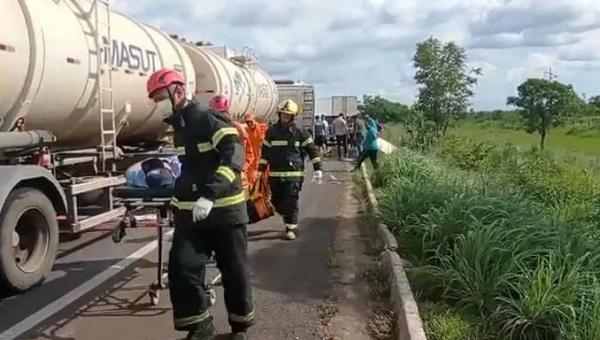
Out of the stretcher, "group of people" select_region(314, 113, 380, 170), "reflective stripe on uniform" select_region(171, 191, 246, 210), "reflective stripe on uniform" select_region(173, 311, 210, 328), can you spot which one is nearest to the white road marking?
the stretcher

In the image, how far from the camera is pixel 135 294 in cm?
662

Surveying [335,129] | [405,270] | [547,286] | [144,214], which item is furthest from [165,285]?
[335,129]

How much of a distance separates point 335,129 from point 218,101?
18605mm

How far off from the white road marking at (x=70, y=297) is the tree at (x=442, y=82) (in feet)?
56.4

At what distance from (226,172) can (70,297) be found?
2.37m

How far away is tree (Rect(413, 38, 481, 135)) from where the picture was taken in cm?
2434

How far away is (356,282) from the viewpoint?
7.15 m

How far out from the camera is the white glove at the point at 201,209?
4.88 metres

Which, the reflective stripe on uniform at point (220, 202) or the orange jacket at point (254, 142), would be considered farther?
the orange jacket at point (254, 142)

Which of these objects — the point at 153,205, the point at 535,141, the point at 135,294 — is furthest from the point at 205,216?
the point at 535,141

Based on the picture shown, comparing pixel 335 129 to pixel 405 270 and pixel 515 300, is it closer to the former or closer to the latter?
pixel 405 270

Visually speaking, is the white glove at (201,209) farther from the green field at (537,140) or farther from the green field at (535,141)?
the green field at (537,140)

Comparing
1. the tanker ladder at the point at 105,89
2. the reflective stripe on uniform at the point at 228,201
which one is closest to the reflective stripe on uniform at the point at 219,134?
the reflective stripe on uniform at the point at 228,201

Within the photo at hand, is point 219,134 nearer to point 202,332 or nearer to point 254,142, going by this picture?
point 202,332
